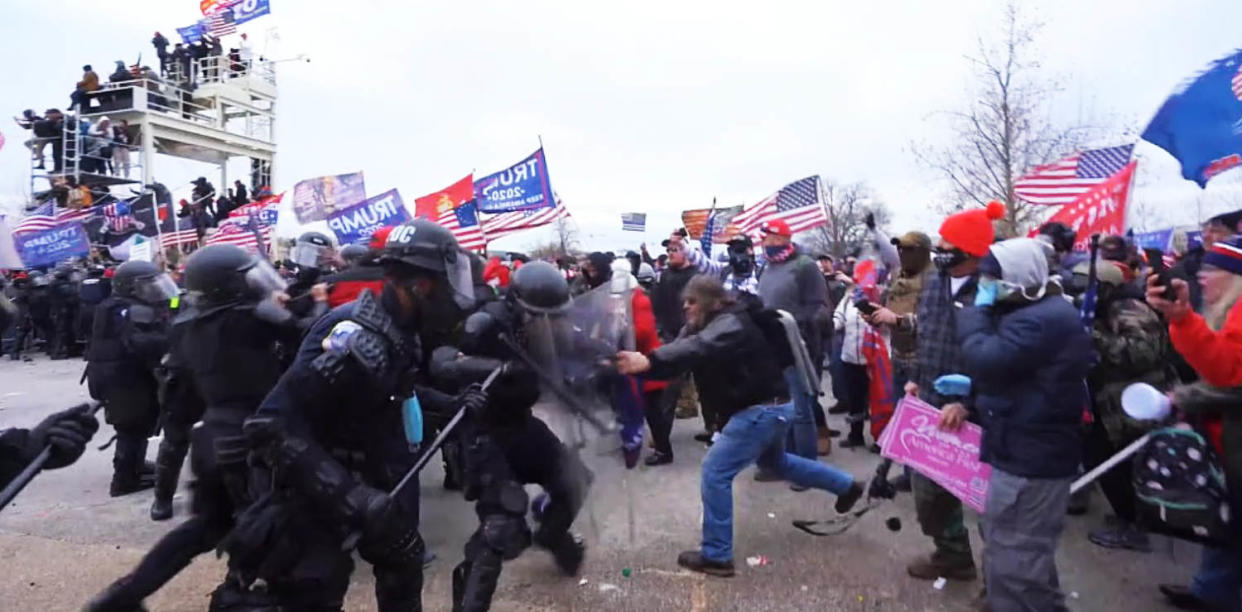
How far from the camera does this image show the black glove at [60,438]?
3.10 metres

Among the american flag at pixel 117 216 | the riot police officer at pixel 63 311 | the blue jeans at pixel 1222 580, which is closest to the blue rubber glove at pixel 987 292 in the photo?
the blue jeans at pixel 1222 580

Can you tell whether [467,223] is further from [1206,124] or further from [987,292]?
[987,292]

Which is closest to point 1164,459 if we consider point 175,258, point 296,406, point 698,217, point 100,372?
point 296,406

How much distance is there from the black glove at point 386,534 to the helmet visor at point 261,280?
1606 mm

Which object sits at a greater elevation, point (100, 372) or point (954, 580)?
point (100, 372)

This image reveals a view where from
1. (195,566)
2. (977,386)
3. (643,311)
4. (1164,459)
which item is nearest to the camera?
(1164,459)

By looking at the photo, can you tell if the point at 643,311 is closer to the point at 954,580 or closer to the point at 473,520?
the point at 473,520

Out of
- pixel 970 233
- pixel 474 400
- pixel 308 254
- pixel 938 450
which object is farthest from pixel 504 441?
pixel 308 254

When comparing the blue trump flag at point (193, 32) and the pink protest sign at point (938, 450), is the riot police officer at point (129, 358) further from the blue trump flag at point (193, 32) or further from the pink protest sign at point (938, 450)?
the blue trump flag at point (193, 32)

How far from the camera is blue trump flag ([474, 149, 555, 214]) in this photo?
1175cm

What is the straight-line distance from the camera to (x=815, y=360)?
761cm

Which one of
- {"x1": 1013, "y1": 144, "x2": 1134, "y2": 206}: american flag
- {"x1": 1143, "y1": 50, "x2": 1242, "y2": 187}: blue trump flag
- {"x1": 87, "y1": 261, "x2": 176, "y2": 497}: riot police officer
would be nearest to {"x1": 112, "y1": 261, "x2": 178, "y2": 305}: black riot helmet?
{"x1": 87, "y1": 261, "x2": 176, "y2": 497}: riot police officer

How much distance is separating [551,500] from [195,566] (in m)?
2.20

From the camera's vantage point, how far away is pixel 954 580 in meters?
4.23
